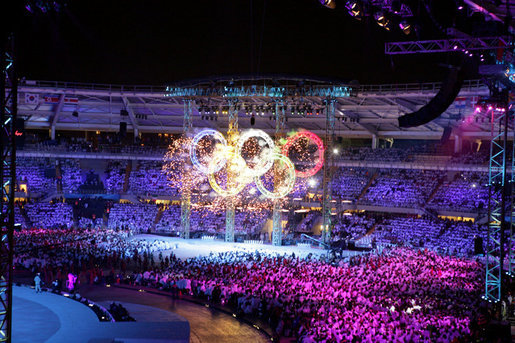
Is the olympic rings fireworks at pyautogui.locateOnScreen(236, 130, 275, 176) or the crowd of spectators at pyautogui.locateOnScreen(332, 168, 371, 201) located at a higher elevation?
the olympic rings fireworks at pyautogui.locateOnScreen(236, 130, 275, 176)

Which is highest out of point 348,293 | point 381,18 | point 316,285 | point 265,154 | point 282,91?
point 381,18

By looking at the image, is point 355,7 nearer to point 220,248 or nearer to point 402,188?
A: point 220,248

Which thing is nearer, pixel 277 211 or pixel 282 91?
pixel 282 91

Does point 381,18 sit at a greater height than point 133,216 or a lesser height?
greater

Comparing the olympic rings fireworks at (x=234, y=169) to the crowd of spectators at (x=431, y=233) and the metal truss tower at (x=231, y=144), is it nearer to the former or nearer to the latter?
the metal truss tower at (x=231, y=144)

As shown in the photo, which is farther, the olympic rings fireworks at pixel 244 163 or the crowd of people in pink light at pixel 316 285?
the olympic rings fireworks at pixel 244 163

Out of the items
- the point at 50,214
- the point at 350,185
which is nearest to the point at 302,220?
the point at 350,185

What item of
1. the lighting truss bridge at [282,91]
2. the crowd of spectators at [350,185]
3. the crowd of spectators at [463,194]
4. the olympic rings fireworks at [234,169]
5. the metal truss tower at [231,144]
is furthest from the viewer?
the crowd of spectators at [350,185]

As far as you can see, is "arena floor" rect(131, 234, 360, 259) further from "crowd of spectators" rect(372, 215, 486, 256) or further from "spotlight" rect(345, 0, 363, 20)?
"spotlight" rect(345, 0, 363, 20)

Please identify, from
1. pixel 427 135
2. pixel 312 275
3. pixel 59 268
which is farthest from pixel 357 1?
pixel 427 135

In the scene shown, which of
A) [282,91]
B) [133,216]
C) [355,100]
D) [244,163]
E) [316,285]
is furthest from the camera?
[133,216]

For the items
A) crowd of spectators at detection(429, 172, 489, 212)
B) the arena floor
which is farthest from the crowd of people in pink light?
crowd of spectators at detection(429, 172, 489, 212)

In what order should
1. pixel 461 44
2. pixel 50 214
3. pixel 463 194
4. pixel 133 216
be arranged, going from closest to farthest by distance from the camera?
pixel 461 44, pixel 463 194, pixel 50 214, pixel 133 216

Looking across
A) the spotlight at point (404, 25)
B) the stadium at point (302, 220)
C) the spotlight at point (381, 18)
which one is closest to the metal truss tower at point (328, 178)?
the stadium at point (302, 220)
